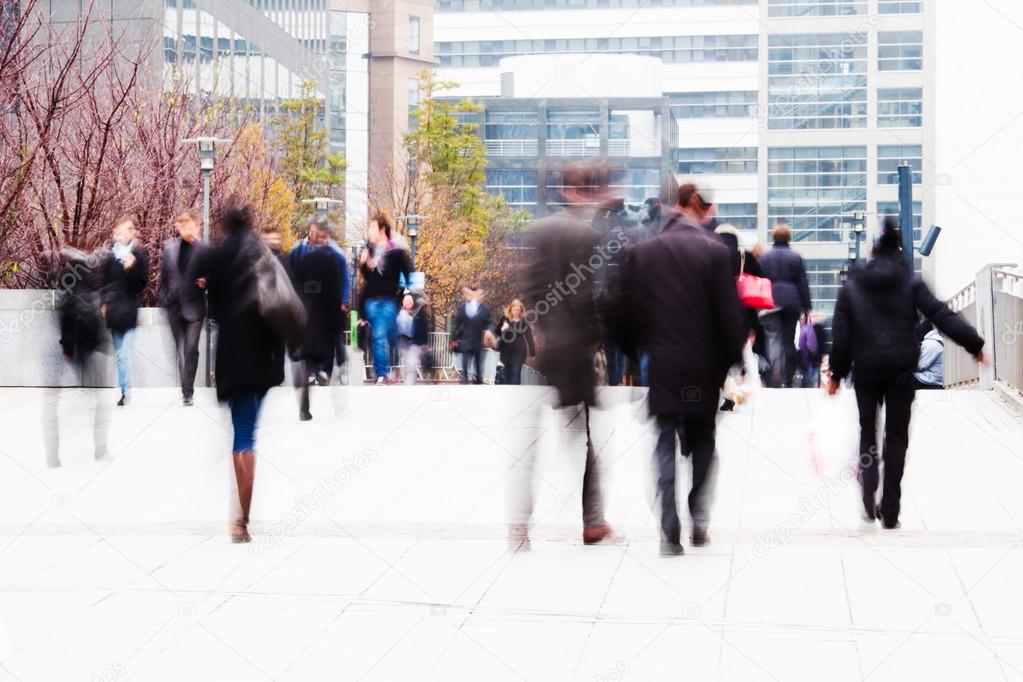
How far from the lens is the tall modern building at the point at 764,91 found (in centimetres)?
10069

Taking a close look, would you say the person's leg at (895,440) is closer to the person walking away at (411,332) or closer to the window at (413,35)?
the person walking away at (411,332)

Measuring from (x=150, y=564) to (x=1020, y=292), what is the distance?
33.1 ft

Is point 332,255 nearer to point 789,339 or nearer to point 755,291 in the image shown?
point 755,291

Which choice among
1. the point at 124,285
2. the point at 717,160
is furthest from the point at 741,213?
the point at 124,285

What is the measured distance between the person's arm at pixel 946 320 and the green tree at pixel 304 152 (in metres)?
51.7

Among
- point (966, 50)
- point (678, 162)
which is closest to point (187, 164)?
point (966, 50)

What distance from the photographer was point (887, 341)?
8.84 metres

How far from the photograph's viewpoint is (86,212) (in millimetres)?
26344

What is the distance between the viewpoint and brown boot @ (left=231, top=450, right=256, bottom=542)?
8406 mm

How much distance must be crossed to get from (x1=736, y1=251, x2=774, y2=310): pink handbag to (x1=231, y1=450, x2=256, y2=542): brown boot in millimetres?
6850

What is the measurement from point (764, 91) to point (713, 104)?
42.5 feet

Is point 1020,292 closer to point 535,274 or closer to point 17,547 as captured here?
point 535,274
